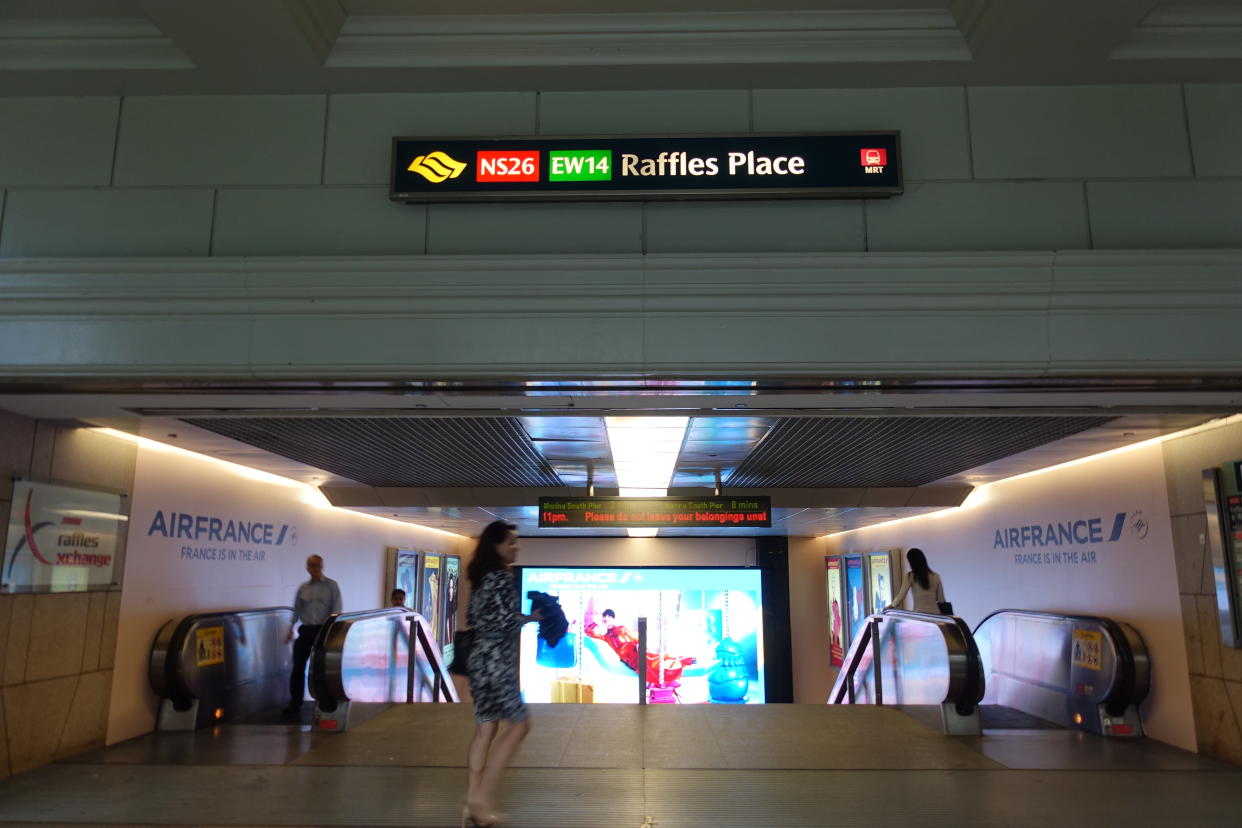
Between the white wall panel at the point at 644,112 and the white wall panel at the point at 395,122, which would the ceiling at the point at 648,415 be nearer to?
the white wall panel at the point at 395,122

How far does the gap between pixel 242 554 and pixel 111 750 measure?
2682 millimetres

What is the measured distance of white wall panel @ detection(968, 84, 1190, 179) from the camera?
3281 millimetres

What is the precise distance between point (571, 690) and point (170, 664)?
35.8ft

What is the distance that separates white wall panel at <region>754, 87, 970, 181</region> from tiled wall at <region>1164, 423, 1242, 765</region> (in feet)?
9.84

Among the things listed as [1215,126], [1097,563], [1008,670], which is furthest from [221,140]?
[1008,670]

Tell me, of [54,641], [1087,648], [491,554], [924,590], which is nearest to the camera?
[491,554]

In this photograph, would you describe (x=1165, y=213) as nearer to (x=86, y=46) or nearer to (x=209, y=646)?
(x=86, y=46)

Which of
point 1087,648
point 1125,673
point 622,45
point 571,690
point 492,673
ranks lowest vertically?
point 571,690

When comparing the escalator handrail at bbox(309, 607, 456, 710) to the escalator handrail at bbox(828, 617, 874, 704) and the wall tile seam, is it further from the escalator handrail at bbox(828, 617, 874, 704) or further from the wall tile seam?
the escalator handrail at bbox(828, 617, 874, 704)

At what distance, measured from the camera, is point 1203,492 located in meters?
5.08

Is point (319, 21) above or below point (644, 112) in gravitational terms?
above

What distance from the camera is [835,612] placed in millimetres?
16266

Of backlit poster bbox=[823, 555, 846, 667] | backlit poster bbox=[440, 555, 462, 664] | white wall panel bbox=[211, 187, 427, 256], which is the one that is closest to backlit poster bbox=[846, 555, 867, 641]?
backlit poster bbox=[823, 555, 846, 667]

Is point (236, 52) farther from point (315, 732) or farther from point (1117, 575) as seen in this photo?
point (1117, 575)
